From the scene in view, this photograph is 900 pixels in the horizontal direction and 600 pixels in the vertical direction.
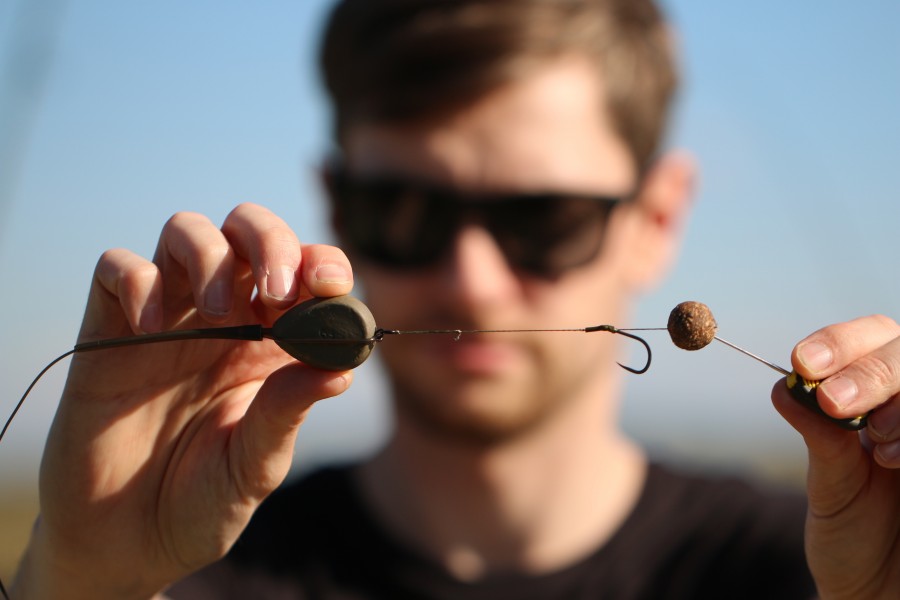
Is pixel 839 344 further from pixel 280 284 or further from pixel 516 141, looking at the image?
pixel 516 141

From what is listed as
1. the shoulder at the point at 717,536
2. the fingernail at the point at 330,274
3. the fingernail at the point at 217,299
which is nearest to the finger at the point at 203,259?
the fingernail at the point at 217,299

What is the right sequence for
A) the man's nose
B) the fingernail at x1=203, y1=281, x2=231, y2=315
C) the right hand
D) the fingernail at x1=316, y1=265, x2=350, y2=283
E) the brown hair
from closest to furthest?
the fingernail at x1=316, y1=265, x2=350, y2=283 → the fingernail at x1=203, y1=281, x2=231, y2=315 → the right hand → the man's nose → the brown hair

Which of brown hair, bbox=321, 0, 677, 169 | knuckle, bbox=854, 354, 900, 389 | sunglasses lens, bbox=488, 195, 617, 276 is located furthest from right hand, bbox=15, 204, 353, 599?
brown hair, bbox=321, 0, 677, 169

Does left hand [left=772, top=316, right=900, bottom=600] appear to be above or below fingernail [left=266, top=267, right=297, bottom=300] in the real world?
below

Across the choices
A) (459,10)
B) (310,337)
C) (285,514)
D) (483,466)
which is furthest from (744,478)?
(310,337)

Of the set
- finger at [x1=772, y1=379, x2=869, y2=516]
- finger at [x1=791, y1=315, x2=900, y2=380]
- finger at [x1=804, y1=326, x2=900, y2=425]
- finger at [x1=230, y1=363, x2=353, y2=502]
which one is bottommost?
finger at [x1=772, y1=379, x2=869, y2=516]

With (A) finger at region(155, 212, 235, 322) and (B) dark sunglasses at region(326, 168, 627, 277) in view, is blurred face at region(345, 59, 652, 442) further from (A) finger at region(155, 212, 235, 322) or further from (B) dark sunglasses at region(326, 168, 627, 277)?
(A) finger at region(155, 212, 235, 322)

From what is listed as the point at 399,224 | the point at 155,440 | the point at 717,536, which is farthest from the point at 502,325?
the point at 155,440
